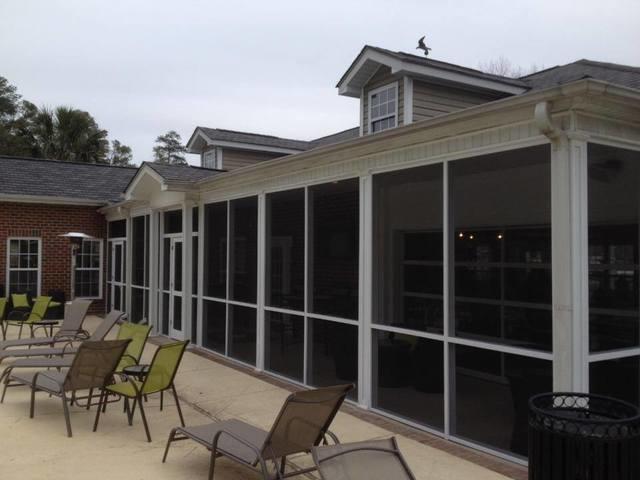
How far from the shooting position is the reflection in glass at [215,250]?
9.51m

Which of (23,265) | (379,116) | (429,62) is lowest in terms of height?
(23,265)

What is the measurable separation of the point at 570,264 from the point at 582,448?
1626mm

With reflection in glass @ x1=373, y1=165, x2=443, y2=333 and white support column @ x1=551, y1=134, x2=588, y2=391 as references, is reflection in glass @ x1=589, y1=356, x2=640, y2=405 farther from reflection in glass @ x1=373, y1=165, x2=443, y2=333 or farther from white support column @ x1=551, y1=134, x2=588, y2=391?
reflection in glass @ x1=373, y1=165, x2=443, y2=333

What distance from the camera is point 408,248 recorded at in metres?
5.84

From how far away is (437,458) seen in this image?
188 inches

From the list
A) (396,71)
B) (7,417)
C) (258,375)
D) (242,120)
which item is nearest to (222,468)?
(7,417)

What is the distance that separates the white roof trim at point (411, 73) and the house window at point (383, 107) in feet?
1.33

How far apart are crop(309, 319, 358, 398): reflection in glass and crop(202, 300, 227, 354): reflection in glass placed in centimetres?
261

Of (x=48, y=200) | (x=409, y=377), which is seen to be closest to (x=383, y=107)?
(x=409, y=377)

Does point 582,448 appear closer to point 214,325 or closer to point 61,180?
point 214,325

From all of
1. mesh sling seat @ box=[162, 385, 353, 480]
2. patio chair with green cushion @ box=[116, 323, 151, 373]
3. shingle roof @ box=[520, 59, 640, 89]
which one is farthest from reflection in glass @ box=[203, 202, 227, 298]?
shingle roof @ box=[520, 59, 640, 89]

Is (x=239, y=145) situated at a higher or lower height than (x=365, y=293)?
higher

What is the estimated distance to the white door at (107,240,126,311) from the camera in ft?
46.6

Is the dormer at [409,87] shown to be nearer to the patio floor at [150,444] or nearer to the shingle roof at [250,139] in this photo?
the patio floor at [150,444]
